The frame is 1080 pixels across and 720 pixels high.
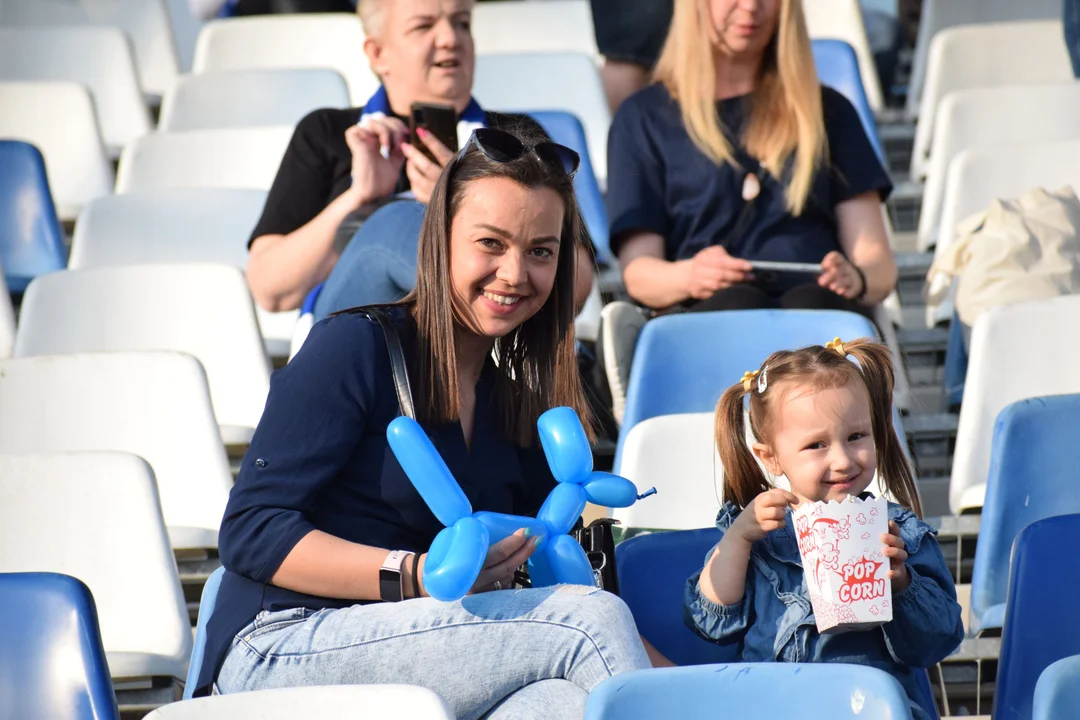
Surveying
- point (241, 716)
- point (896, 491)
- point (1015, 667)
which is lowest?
point (1015, 667)

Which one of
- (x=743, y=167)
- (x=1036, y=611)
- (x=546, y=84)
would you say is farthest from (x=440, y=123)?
(x=546, y=84)

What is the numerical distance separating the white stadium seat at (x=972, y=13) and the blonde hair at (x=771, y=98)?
230 cm

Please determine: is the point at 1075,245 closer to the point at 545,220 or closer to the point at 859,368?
the point at 859,368

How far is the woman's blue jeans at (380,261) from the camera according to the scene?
96.4 inches

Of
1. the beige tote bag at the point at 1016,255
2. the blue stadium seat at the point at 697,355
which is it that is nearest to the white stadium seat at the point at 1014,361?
the blue stadium seat at the point at 697,355

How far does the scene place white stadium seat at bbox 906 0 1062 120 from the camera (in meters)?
5.59

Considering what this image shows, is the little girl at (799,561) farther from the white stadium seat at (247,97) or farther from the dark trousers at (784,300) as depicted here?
the white stadium seat at (247,97)

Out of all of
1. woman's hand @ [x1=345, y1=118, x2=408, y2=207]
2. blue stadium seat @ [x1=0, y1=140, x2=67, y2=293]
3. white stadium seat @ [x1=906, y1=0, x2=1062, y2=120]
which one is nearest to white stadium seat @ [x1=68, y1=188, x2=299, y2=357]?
blue stadium seat @ [x1=0, y1=140, x2=67, y2=293]

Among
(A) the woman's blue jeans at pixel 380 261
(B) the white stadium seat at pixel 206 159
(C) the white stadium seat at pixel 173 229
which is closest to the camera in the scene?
(A) the woman's blue jeans at pixel 380 261

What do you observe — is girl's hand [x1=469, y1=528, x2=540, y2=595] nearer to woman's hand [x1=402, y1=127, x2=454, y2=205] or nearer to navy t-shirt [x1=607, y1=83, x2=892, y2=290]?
woman's hand [x1=402, y1=127, x2=454, y2=205]

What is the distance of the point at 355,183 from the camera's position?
2768mm

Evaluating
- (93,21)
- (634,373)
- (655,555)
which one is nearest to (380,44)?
(634,373)

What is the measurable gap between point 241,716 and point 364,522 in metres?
0.41

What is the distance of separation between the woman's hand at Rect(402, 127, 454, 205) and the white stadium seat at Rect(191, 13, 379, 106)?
7.46 ft
